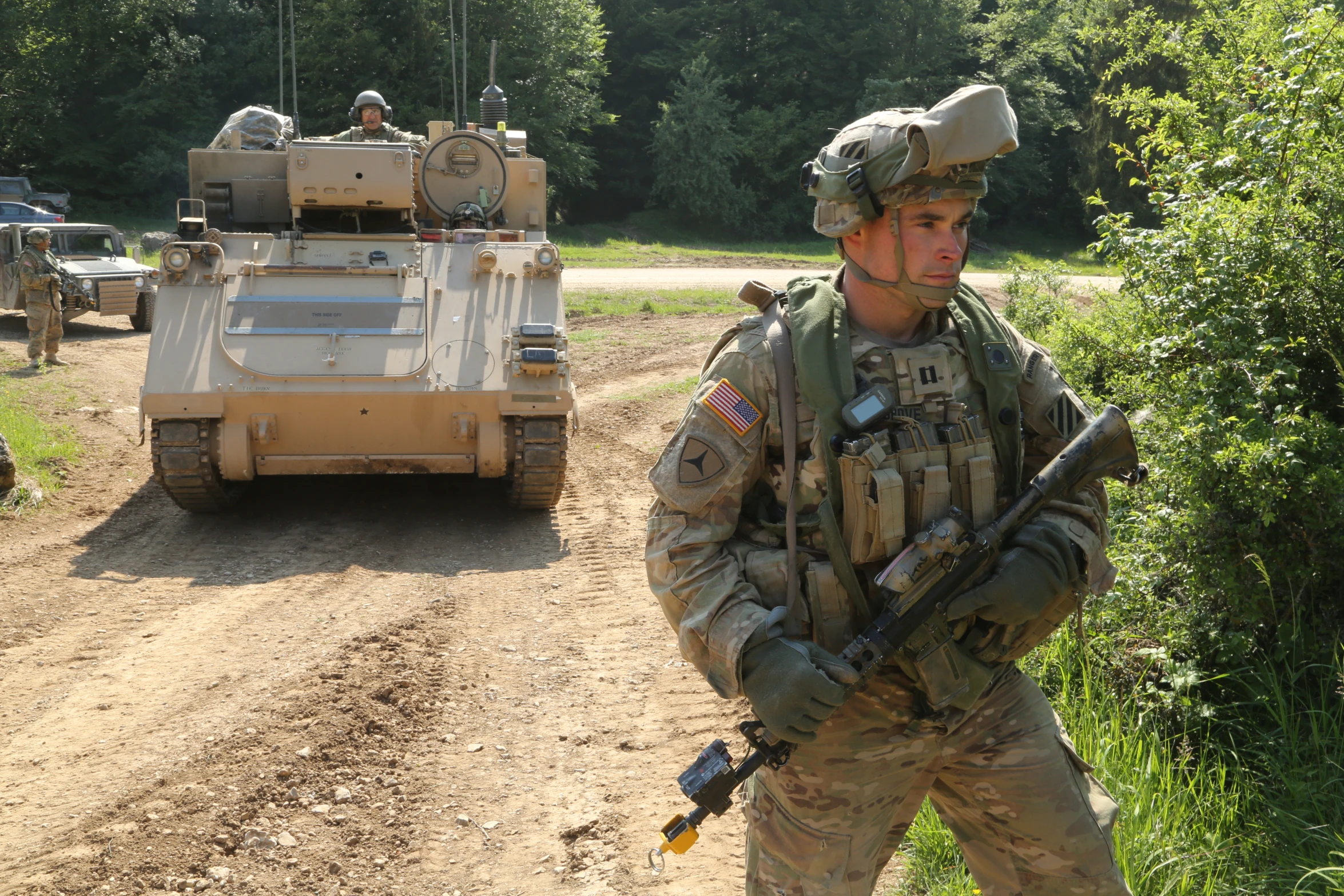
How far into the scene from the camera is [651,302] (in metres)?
17.3

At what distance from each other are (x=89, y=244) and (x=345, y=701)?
13.4 m

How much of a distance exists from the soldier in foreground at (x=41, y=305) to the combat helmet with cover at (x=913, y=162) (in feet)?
39.6

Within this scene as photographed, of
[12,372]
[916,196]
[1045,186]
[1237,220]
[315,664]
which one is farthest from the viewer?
[1045,186]

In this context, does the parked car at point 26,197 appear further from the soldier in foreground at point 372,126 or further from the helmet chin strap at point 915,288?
the helmet chin strap at point 915,288

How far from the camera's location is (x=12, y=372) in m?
12.1

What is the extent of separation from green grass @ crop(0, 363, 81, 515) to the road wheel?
12.3 feet

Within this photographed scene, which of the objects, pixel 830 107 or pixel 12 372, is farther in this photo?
pixel 830 107

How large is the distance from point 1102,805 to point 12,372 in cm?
1237

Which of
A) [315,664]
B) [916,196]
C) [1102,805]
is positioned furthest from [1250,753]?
[315,664]

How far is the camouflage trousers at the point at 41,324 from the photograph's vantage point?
40.7 feet

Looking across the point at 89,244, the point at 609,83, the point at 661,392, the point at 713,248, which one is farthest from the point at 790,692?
the point at 609,83

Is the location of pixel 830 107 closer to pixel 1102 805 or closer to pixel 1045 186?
pixel 1045 186

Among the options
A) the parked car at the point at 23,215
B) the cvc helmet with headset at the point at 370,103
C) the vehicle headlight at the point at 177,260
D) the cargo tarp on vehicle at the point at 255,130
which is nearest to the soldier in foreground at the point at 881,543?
the vehicle headlight at the point at 177,260

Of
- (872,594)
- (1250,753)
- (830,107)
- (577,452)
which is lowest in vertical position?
(577,452)
